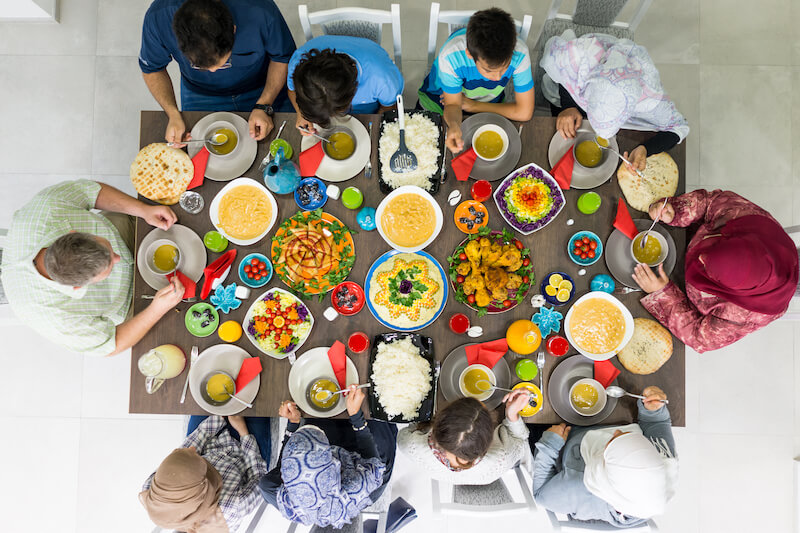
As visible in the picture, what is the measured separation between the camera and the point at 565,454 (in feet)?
6.99

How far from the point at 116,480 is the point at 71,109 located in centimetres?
253

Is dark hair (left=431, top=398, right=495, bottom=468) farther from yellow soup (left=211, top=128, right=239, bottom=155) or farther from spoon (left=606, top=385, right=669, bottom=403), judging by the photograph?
yellow soup (left=211, top=128, right=239, bottom=155)

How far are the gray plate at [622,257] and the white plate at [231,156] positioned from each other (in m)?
1.67

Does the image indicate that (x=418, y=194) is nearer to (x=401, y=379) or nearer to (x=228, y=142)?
(x=401, y=379)

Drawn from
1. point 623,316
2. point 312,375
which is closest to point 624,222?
point 623,316

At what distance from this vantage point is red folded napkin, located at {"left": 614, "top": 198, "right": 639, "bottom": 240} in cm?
203

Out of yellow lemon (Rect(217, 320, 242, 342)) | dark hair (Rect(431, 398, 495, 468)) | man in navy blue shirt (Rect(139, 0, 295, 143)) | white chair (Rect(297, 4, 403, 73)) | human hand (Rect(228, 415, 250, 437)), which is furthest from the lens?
human hand (Rect(228, 415, 250, 437))

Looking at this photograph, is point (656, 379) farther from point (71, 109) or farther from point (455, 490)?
point (71, 109)

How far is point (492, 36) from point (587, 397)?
1.60 m

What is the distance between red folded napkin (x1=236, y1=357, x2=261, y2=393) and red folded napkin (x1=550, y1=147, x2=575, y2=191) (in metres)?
1.55

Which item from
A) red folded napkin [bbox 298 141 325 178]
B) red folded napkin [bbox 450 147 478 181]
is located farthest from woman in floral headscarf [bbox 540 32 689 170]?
red folded napkin [bbox 298 141 325 178]

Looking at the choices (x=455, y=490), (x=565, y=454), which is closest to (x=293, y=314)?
(x=455, y=490)

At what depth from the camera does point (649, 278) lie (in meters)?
2.00

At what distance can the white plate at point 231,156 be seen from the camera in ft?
6.86
